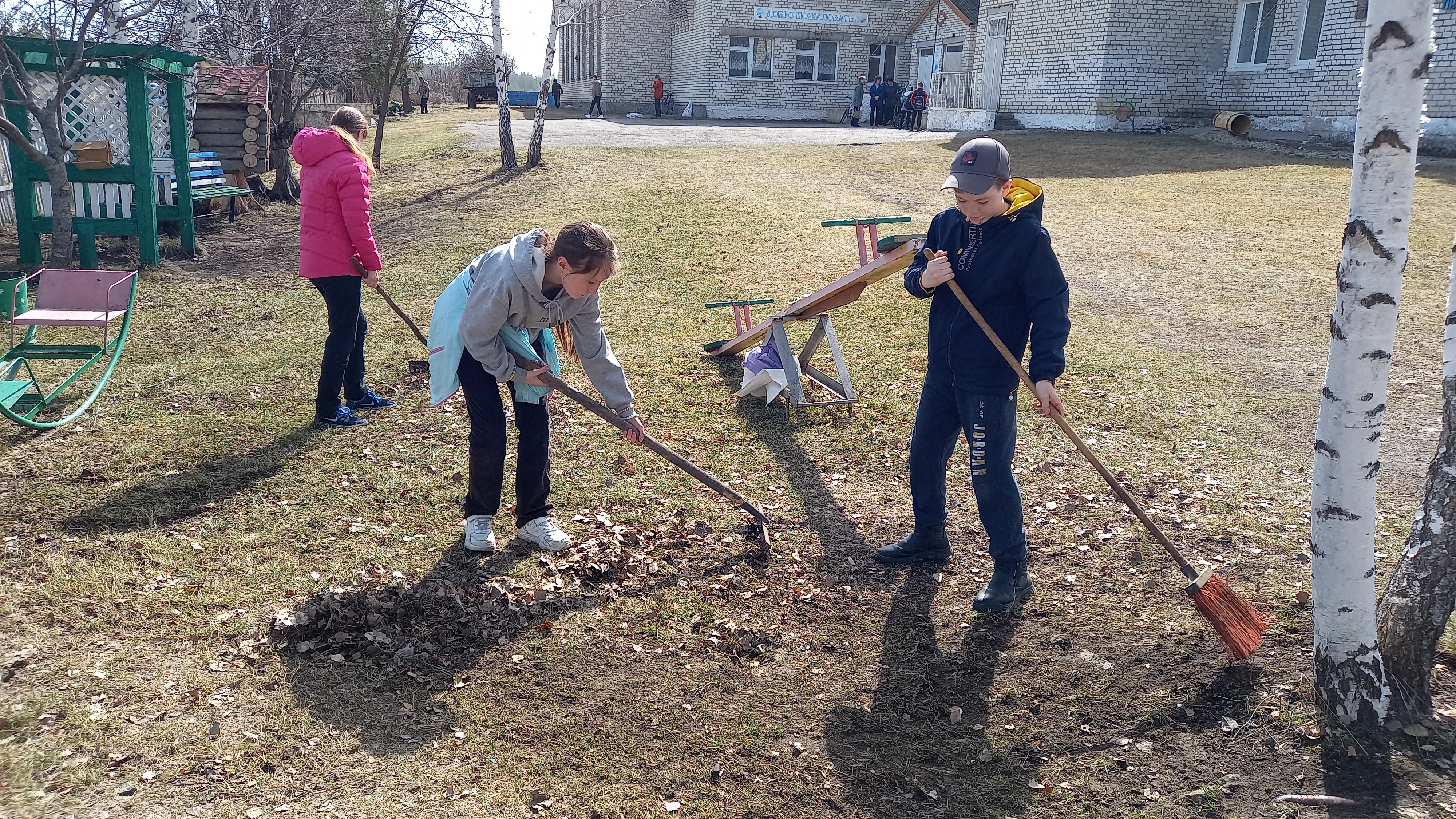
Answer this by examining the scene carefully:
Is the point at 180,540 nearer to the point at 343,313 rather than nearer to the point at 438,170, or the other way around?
the point at 343,313

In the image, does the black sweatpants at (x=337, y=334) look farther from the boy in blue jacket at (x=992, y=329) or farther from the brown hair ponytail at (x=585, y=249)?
the boy in blue jacket at (x=992, y=329)

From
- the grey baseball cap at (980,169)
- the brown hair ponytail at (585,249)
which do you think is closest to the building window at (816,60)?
the grey baseball cap at (980,169)

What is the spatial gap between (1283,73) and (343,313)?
21.2m

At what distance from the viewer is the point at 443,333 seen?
4055 mm

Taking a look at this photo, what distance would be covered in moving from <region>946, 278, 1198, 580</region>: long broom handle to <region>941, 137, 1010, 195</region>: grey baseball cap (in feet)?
1.20

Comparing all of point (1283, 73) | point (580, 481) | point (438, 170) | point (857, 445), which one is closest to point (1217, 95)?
point (1283, 73)

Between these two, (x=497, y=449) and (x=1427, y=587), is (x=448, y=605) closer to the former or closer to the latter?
(x=497, y=449)

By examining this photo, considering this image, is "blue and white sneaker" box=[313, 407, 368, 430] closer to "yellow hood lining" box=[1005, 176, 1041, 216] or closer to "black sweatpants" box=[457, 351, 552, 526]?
"black sweatpants" box=[457, 351, 552, 526]

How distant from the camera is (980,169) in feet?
11.8

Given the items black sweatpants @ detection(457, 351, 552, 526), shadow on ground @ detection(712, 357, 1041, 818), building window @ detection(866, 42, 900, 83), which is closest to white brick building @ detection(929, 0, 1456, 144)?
building window @ detection(866, 42, 900, 83)

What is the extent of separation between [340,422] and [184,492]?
118 centimetres

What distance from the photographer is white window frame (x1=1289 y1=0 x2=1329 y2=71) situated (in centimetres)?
1947

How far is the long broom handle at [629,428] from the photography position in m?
4.03

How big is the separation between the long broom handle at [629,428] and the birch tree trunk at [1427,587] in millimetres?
2641
